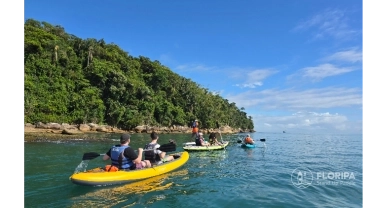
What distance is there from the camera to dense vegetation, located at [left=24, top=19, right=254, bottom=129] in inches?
1519

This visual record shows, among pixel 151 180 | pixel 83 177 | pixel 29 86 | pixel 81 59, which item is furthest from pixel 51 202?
pixel 81 59

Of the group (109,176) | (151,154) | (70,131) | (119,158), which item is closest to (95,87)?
(70,131)

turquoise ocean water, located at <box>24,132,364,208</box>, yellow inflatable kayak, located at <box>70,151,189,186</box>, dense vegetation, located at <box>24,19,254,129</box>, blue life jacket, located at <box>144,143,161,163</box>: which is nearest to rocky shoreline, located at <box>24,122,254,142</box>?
dense vegetation, located at <box>24,19,254,129</box>

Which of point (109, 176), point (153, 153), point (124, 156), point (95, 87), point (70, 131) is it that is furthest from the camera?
point (95, 87)

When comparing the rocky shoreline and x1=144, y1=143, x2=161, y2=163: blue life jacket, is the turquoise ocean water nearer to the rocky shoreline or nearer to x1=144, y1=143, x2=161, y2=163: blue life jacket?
x1=144, y1=143, x2=161, y2=163: blue life jacket

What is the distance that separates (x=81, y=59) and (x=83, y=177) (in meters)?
48.3

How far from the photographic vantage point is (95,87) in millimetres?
46094

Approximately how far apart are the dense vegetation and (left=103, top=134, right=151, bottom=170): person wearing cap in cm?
2971

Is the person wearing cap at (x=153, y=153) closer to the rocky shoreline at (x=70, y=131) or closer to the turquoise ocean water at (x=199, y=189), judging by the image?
the turquoise ocean water at (x=199, y=189)

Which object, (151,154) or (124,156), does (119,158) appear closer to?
(124,156)

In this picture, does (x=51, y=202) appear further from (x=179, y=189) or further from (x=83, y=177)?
(x=179, y=189)

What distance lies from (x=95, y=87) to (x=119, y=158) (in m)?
40.2

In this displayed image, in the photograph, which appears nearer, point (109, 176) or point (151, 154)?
point (109, 176)

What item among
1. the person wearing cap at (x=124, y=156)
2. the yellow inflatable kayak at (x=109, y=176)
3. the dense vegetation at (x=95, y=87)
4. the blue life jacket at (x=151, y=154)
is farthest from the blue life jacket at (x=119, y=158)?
the dense vegetation at (x=95, y=87)
